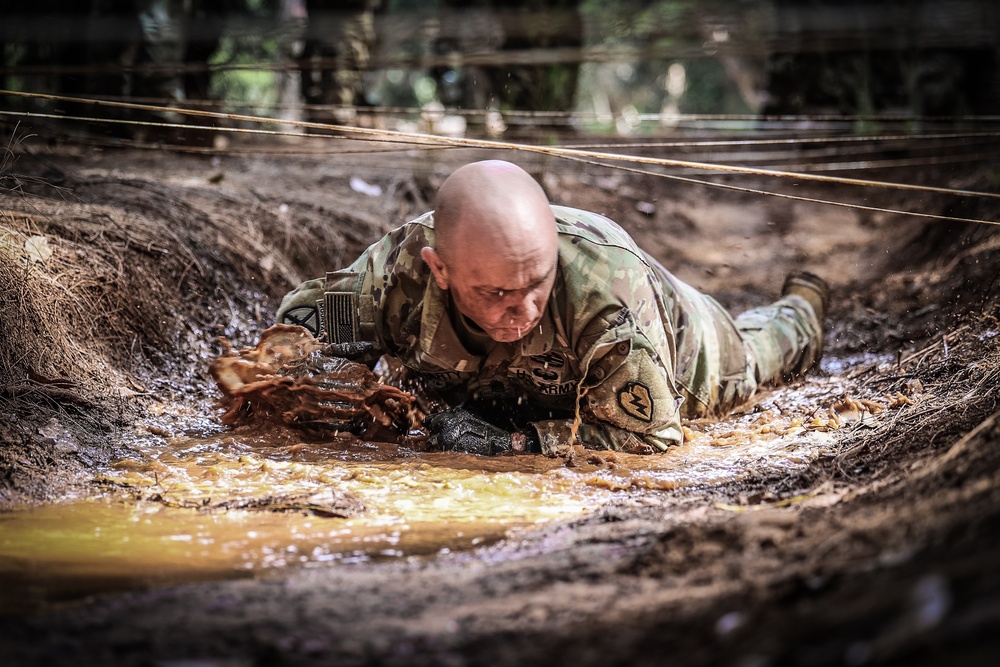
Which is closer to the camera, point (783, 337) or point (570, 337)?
point (570, 337)

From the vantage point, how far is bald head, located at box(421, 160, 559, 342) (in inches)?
119

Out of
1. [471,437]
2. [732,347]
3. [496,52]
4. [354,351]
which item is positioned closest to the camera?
[471,437]

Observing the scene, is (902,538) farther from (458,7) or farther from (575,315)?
(458,7)

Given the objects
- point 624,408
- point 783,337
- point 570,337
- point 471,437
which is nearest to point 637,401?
point 624,408

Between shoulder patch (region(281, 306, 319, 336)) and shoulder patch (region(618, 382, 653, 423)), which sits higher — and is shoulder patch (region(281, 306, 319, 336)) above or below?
above

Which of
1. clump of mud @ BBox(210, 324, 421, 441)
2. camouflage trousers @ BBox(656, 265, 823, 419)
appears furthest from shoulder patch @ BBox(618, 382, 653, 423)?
clump of mud @ BBox(210, 324, 421, 441)

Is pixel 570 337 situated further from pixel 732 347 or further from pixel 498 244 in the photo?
pixel 732 347

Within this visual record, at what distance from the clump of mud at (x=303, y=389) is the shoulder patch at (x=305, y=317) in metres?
0.17

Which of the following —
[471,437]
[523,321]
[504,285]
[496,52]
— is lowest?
[471,437]

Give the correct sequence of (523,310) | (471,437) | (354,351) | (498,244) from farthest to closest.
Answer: (354,351)
(471,437)
(523,310)
(498,244)

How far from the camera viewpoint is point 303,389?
3.58 meters

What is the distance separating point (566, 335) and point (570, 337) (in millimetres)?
18

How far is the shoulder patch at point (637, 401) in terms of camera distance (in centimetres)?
335

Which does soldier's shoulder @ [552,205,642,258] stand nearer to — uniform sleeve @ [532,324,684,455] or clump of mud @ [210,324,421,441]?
uniform sleeve @ [532,324,684,455]
